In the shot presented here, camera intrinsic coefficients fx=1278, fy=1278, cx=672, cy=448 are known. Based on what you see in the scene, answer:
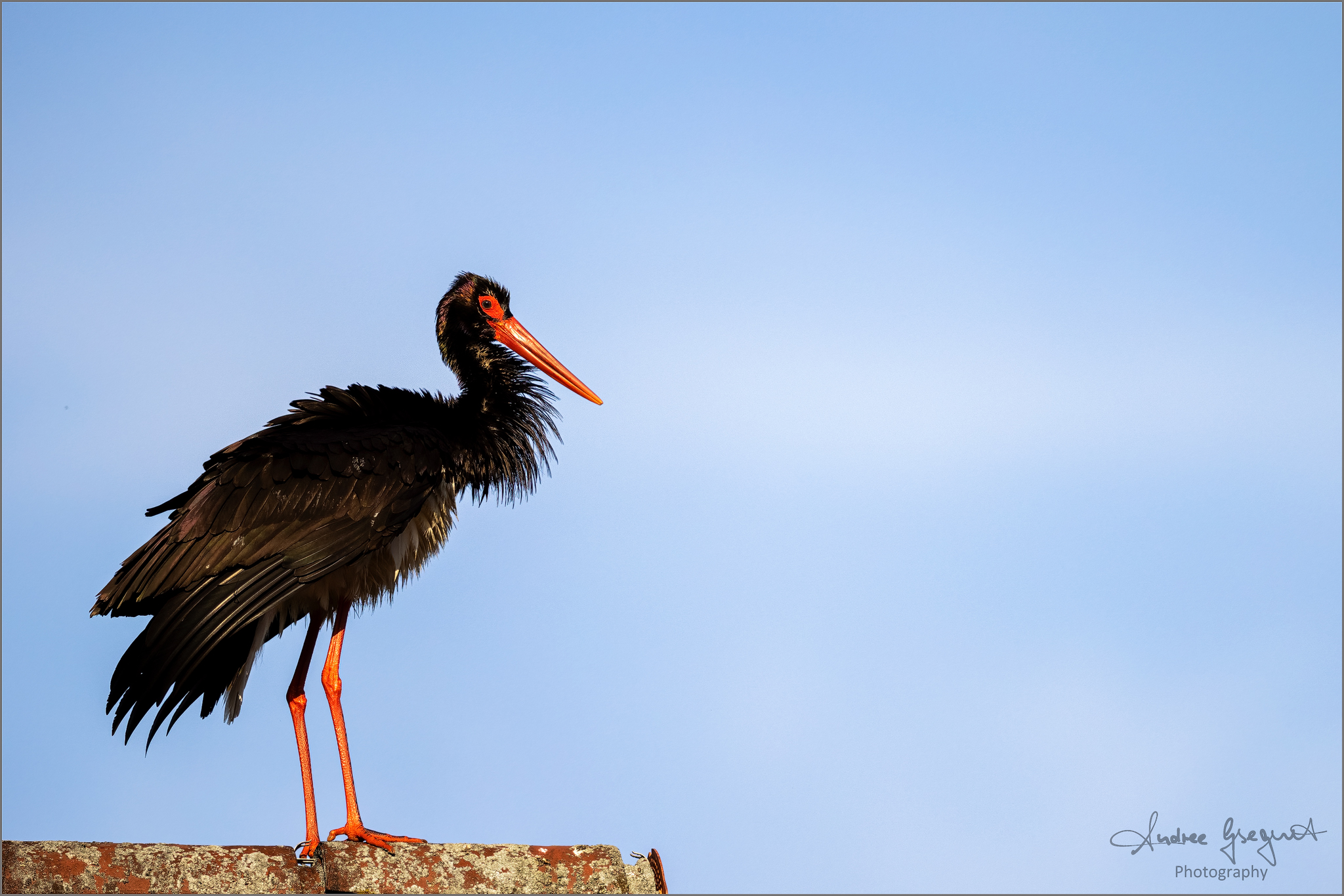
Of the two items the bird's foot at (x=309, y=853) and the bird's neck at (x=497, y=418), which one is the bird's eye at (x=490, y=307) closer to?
the bird's neck at (x=497, y=418)

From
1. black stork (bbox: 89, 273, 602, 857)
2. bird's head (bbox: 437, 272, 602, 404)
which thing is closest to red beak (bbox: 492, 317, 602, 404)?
bird's head (bbox: 437, 272, 602, 404)

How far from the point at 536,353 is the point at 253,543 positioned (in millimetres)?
2555

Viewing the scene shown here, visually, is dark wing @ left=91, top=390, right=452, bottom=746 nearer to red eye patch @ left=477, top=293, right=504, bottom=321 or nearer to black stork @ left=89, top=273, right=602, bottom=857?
black stork @ left=89, top=273, right=602, bottom=857

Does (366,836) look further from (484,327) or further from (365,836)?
(484,327)

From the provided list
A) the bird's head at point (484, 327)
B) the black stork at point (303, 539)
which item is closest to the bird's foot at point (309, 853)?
the black stork at point (303, 539)

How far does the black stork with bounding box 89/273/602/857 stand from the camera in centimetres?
635

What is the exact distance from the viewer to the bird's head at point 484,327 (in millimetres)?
8406

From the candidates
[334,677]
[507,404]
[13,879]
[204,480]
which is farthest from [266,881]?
[507,404]

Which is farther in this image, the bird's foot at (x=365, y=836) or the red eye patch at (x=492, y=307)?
the red eye patch at (x=492, y=307)

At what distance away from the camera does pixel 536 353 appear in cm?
855

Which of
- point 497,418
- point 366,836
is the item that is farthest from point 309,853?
point 497,418

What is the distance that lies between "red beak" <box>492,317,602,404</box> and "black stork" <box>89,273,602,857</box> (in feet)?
2.43

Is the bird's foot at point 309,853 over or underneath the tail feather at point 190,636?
underneath

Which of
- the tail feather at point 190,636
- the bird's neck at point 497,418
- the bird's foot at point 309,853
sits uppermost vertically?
the bird's neck at point 497,418
